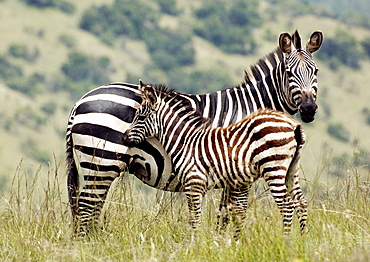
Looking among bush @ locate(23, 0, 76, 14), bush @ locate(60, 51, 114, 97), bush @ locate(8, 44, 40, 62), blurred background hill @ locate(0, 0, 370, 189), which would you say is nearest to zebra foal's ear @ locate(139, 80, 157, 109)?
blurred background hill @ locate(0, 0, 370, 189)

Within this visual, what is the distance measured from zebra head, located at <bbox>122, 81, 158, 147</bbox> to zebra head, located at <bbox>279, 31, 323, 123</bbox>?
1.57 meters

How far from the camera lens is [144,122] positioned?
23.9ft

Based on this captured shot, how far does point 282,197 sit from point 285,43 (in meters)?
2.09

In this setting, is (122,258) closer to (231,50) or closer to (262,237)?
(262,237)

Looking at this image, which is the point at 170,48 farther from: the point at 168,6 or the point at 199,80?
the point at 168,6

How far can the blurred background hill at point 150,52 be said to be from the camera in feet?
359

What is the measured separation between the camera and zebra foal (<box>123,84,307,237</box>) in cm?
623

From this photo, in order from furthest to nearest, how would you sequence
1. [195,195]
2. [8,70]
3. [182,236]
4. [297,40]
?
Result: [8,70] < [297,40] < [182,236] < [195,195]

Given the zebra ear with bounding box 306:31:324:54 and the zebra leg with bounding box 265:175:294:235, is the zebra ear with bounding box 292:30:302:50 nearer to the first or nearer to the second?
the zebra ear with bounding box 306:31:324:54

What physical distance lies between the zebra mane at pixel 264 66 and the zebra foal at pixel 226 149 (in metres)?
0.91

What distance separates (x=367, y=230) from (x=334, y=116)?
10996cm

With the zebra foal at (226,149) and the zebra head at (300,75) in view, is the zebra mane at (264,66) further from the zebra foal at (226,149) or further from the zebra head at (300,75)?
the zebra foal at (226,149)

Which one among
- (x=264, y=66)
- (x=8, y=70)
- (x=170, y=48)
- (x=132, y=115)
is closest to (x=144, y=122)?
(x=132, y=115)

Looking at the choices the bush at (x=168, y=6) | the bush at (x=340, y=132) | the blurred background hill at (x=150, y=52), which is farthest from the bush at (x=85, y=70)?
the bush at (x=340, y=132)
